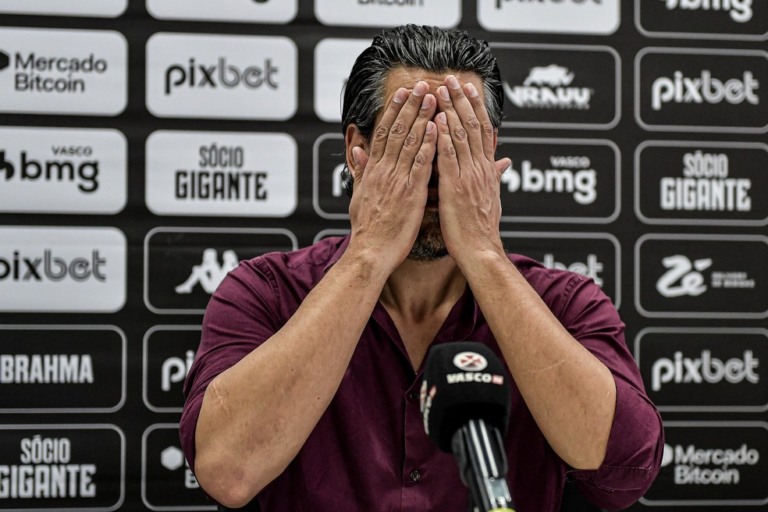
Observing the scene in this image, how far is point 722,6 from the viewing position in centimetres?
210

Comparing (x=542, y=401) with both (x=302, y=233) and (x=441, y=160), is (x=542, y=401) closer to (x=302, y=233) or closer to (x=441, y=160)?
(x=441, y=160)

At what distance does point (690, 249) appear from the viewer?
2064mm

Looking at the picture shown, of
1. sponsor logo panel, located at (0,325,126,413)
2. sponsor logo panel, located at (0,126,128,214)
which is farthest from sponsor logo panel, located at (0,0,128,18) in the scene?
sponsor logo panel, located at (0,325,126,413)

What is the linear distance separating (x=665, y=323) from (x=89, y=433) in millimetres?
1363

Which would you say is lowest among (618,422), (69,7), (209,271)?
(618,422)

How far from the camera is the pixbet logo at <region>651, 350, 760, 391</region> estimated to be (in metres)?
2.05

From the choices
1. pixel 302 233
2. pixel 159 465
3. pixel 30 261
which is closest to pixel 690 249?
pixel 302 233

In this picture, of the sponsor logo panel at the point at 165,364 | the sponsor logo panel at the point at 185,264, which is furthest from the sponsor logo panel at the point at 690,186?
the sponsor logo panel at the point at 165,364

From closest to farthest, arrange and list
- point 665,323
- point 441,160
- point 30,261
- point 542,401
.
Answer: point 542,401, point 441,160, point 30,261, point 665,323

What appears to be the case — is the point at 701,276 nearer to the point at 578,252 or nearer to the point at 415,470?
the point at 578,252

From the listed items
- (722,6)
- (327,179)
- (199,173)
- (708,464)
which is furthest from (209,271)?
(722,6)

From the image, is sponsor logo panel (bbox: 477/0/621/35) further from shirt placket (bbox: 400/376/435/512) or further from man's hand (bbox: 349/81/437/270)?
shirt placket (bbox: 400/376/435/512)

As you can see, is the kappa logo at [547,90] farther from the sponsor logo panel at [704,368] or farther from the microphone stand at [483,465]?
the microphone stand at [483,465]

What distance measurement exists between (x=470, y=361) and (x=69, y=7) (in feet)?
5.18
